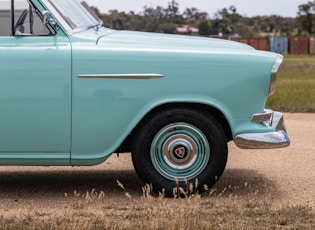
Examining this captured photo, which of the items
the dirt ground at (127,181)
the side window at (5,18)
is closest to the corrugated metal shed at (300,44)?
the dirt ground at (127,181)

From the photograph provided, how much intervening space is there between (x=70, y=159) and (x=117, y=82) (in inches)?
28.0

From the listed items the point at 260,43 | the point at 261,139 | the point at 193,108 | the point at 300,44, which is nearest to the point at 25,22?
the point at 193,108

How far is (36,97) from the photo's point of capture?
6336 millimetres

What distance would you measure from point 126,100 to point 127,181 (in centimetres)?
121

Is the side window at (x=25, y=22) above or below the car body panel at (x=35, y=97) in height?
above

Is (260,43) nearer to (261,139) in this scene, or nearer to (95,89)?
(261,139)

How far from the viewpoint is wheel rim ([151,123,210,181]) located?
643 cm

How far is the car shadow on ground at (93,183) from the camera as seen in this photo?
6.84 metres

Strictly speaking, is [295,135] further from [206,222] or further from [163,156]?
[206,222]

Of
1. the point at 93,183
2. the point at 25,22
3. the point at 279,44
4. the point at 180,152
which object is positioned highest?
the point at 25,22

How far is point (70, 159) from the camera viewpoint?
254 inches

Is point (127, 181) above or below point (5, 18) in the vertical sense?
below

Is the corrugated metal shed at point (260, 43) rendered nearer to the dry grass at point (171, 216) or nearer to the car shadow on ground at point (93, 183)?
the car shadow on ground at point (93, 183)

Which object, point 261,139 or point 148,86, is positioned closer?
point 148,86
